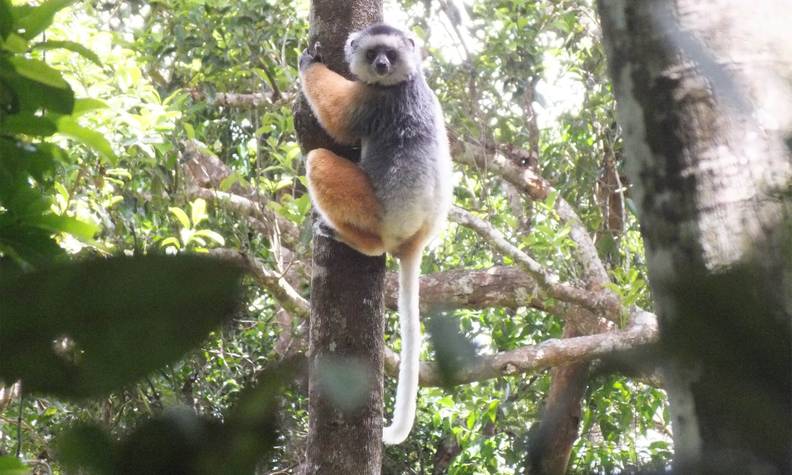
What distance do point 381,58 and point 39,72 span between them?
4301 millimetres

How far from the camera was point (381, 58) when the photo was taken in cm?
494

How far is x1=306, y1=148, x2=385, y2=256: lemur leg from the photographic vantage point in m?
4.61

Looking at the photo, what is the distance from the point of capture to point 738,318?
0.39 meters

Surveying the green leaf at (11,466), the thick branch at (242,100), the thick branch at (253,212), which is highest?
the thick branch at (242,100)

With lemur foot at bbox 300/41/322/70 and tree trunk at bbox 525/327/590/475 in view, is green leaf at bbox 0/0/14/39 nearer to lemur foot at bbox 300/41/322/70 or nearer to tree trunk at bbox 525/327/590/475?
tree trunk at bbox 525/327/590/475

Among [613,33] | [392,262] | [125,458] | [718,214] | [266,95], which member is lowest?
[125,458]

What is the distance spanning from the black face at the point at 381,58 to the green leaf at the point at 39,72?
4210 millimetres

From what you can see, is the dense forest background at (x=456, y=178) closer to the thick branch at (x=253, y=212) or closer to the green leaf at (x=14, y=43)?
the thick branch at (x=253, y=212)

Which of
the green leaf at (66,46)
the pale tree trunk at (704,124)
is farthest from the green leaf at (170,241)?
the pale tree trunk at (704,124)

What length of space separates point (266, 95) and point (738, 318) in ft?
23.9

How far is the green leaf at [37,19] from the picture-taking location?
77 cm

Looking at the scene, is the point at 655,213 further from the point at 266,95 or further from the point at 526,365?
the point at 266,95

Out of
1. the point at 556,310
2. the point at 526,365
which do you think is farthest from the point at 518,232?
the point at 526,365

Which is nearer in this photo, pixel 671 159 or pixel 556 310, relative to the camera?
pixel 671 159
